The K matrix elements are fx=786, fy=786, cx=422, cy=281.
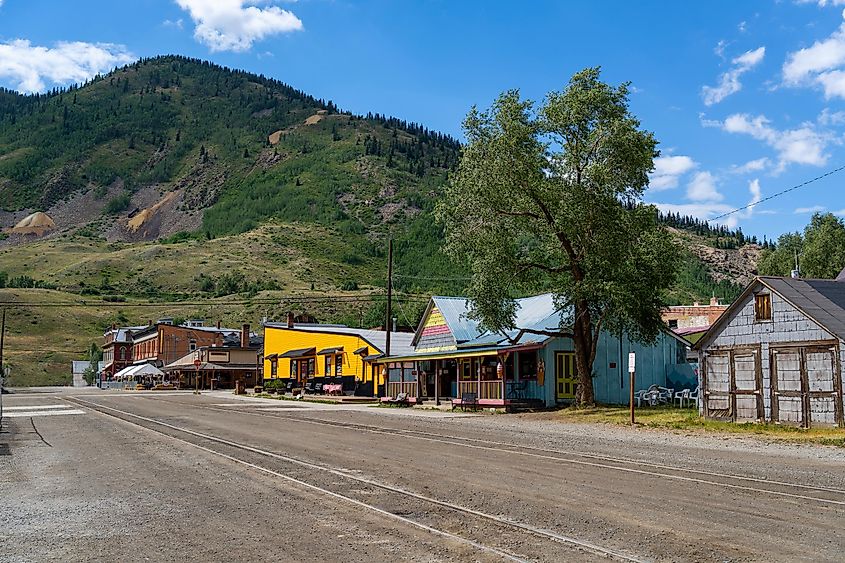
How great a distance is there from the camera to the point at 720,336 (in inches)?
995

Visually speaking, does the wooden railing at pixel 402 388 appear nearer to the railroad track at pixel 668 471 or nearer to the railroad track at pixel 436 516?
the railroad track at pixel 668 471

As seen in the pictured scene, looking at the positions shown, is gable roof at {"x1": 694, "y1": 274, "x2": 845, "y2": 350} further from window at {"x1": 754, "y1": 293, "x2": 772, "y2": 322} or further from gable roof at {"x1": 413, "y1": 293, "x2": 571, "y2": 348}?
gable roof at {"x1": 413, "y1": 293, "x2": 571, "y2": 348}

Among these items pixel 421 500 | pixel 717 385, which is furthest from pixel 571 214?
pixel 421 500

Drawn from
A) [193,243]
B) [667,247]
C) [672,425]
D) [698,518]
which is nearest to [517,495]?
[698,518]

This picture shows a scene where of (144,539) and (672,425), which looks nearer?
(144,539)

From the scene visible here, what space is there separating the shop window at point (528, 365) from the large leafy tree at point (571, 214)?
9.95ft

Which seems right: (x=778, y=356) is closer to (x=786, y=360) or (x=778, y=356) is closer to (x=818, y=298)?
(x=786, y=360)

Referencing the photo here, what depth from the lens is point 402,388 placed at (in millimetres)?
45000

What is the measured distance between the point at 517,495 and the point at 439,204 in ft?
78.3

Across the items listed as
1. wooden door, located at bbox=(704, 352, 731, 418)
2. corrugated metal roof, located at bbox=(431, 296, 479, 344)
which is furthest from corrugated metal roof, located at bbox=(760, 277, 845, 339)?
corrugated metal roof, located at bbox=(431, 296, 479, 344)

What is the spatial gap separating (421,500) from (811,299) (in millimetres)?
17154

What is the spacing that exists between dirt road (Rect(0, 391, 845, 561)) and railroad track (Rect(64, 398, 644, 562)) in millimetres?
32

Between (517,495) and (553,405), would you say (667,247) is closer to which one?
(553,405)

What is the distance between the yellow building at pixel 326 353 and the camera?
2104 inches
